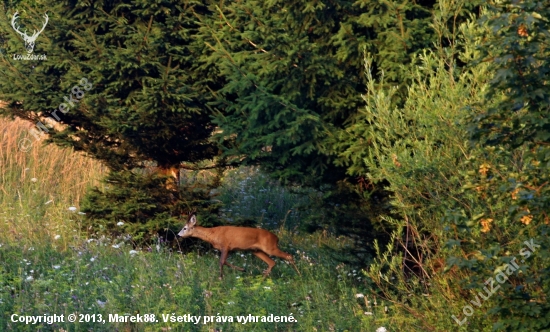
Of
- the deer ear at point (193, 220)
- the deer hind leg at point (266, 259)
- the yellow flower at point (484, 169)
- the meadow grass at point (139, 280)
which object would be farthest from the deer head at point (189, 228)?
the yellow flower at point (484, 169)

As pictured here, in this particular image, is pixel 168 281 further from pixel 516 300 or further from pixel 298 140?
pixel 516 300

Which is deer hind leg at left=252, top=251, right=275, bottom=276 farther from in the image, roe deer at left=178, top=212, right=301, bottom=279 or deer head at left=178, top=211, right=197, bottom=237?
deer head at left=178, top=211, right=197, bottom=237

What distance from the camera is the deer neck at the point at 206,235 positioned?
30.7 ft

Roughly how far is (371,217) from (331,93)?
1281mm

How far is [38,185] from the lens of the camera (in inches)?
490

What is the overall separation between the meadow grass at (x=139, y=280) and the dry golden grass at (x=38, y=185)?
25 mm

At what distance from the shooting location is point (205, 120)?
33.1 ft

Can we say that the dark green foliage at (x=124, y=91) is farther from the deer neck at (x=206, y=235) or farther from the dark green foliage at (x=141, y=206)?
the deer neck at (x=206, y=235)

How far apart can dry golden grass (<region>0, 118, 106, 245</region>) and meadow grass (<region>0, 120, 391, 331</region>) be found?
1.0 inches

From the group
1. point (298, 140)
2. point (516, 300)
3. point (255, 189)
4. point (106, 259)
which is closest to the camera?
point (516, 300)

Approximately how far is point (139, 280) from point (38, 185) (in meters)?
5.18

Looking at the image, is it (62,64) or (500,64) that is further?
(62,64)

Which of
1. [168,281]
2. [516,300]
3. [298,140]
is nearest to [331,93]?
[298,140]

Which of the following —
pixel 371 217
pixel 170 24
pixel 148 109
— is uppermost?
pixel 170 24
